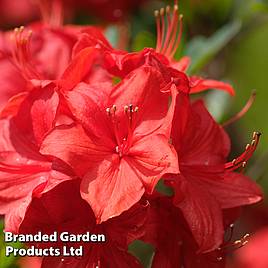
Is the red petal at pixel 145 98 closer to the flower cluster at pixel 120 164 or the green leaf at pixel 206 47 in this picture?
the flower cluster at pixel 120 164

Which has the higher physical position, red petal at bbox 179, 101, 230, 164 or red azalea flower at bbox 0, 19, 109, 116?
red azalea flower at bbox 0, 19, 109, 116

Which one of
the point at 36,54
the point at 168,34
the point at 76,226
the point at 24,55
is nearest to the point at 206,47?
the point at 168,34

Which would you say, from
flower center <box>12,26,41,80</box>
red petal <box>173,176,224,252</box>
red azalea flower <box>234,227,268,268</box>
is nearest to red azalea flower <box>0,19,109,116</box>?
flower center <box>12,26,41,80</box>

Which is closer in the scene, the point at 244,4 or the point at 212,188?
the point at 212,188

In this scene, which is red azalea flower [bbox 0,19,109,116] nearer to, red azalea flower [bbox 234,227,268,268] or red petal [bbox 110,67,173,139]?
red petal [bbox 110,67,173,139]

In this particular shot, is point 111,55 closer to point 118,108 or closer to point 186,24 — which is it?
point 118,108

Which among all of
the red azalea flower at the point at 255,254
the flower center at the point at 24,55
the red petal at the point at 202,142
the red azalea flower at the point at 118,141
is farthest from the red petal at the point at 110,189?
the red azalea flower at the point at 255,254

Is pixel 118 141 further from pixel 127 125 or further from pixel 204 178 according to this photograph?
pixel 204 178

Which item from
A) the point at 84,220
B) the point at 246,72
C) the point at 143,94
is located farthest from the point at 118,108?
the point at 246,72
